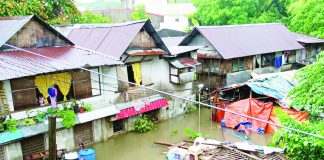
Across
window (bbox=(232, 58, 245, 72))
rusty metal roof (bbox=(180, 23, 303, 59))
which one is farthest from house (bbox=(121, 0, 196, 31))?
window (bbox=(232, 58, 245, 72))

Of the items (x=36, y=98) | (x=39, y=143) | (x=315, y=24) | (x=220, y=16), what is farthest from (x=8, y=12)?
(x=315, y=24)

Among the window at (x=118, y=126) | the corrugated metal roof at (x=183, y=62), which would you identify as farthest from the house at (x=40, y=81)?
the corrugated metal roof at (x=183, y=62)

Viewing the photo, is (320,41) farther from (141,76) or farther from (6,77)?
(6,77)

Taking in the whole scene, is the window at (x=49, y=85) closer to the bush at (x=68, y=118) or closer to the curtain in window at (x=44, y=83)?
the curtain in window at (x=44, y=83)

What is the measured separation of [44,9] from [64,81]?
14.4 m

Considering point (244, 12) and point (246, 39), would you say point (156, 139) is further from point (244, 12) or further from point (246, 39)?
point (244, 12)

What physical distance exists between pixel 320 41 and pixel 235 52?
1226 cm

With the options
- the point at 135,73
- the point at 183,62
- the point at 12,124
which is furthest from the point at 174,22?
the point at 12,124

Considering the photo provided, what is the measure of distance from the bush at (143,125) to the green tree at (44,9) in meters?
14.1

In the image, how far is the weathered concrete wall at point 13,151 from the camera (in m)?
13.8

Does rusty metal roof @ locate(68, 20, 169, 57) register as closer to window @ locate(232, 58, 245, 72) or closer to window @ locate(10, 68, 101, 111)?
window @ locate(10, 68, 101, 111)

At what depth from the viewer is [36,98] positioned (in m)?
15.1

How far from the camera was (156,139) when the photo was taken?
18.1m

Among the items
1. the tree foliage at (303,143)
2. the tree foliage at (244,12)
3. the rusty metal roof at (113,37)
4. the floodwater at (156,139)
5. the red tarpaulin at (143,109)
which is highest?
the tree foliage at (244,12)
